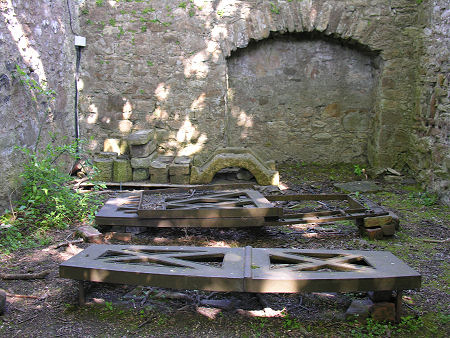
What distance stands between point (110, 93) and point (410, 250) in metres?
4.99

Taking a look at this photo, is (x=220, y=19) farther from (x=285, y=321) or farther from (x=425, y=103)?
(x=285, y=321)

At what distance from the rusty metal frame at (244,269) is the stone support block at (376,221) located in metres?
1.23

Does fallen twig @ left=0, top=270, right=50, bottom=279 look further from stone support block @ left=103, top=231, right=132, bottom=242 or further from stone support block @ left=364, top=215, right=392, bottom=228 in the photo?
stone support block @ left=364, top=215, right=392, bottom=228

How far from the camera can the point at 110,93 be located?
6.88m

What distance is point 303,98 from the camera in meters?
7.15

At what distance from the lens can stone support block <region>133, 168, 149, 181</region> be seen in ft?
20.5

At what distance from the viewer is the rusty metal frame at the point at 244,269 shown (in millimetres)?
2688

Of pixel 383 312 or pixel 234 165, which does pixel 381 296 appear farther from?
pixel 234 165

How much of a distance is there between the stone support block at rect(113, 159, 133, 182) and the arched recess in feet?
6.20

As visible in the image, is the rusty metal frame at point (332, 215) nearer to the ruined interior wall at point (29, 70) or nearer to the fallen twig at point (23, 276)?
the fallen twig at point (23, 276)

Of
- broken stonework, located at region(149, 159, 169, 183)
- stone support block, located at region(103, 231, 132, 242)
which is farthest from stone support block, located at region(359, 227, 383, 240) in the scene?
broken stonework, located at region(149, 159, 169, 183)

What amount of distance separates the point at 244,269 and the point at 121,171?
3.77 m

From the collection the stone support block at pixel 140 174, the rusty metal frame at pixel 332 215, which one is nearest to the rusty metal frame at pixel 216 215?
the rusty metal frame at pixel 332 215

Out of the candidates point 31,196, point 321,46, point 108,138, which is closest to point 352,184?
point 321,46
